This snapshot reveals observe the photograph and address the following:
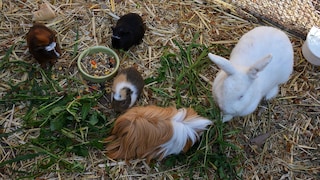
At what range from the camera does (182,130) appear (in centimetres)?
317

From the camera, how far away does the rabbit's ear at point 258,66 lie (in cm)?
288

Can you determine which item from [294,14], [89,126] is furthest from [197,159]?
[294,14]

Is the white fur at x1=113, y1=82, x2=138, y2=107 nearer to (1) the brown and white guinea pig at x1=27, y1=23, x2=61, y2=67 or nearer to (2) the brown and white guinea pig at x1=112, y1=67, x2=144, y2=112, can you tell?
(2) the brown and white guinea pig at x1=112, y1=67, x2=144, y2=112

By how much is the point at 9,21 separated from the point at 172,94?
162 centimetres

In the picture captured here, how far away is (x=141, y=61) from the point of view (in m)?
3.85

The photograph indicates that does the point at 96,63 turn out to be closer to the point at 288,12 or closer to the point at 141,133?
the point at 141,133

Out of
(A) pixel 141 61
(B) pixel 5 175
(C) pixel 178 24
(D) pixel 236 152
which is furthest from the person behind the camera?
(C) pixel 178 24

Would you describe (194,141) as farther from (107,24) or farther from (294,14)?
(294,14)

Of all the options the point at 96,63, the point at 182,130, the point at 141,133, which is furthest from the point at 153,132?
the point at 96,63

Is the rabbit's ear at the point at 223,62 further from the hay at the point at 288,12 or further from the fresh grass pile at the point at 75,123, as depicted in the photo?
the hay at the point at 288,12

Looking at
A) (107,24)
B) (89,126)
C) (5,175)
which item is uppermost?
(107,24)

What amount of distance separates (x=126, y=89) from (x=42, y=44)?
0.78 meters

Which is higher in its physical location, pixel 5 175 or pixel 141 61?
pixel 141 61

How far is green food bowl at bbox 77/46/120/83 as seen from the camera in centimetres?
365
